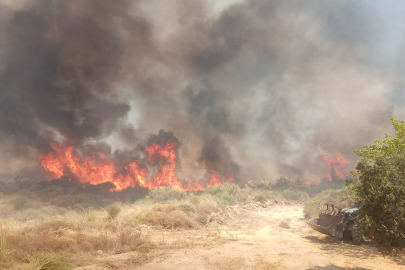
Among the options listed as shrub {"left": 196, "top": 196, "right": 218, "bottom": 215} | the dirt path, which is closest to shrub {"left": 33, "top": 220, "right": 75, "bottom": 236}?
the dirt path

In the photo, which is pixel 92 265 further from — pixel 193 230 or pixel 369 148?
pixel 369 148

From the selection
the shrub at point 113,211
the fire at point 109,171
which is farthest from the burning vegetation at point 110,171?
the shrub at point 113,211

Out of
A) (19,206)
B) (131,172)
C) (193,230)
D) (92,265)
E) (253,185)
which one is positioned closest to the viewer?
(92,265)

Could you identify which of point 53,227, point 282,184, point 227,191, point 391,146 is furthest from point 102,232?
point 282,184

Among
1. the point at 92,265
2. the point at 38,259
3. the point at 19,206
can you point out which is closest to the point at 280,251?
the point at 92,265

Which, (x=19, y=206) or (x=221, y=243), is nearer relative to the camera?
(x=221, y=243)

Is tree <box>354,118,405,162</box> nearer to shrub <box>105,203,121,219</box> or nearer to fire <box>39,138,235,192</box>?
shrub <box>105,203,121,219</box>

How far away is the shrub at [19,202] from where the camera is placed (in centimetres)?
2789

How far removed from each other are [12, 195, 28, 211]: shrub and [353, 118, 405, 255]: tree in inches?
1400

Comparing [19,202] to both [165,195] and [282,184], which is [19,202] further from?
[282,184]

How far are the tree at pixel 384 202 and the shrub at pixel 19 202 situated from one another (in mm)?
35562

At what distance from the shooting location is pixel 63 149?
4728 centimetres

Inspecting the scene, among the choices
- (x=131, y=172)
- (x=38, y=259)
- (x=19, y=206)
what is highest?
(x=131, y=172)

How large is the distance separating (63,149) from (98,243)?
4580 centimetres
